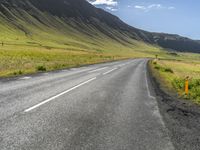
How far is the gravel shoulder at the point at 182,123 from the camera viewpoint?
7.36 metres

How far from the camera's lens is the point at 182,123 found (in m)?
9.64

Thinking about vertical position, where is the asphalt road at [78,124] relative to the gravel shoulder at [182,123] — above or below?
above

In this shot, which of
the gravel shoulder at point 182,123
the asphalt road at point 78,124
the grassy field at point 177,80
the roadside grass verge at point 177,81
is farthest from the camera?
the grassy field at point 177,80

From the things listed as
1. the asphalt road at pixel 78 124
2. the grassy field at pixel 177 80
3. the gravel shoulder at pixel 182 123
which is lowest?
the grassy field at pixel 177 80

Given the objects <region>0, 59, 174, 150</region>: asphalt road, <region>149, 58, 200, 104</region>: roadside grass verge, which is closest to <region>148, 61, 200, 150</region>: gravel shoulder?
<region>0, 59, 174, 150</region>: asphalt road

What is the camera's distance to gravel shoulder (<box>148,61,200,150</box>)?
290 inches

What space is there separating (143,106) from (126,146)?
569cm

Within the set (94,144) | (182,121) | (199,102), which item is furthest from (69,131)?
(199,102)

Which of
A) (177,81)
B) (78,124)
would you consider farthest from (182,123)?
(177,81)

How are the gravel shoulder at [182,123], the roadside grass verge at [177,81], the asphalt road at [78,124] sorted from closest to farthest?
the asphalt road at [78,124]
the gravel shoulder at [182,123]
the roadside grass verge at [177,81]

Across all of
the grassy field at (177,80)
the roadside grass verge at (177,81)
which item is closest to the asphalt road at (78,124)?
the roadside grass verge at (177,81)

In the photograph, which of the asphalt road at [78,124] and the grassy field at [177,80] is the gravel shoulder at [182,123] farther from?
the grassy field at [177,80]

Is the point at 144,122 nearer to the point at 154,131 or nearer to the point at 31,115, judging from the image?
the point at 154,131

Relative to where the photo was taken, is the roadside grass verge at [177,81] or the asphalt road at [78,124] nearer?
the asphalt road at [78,124]
